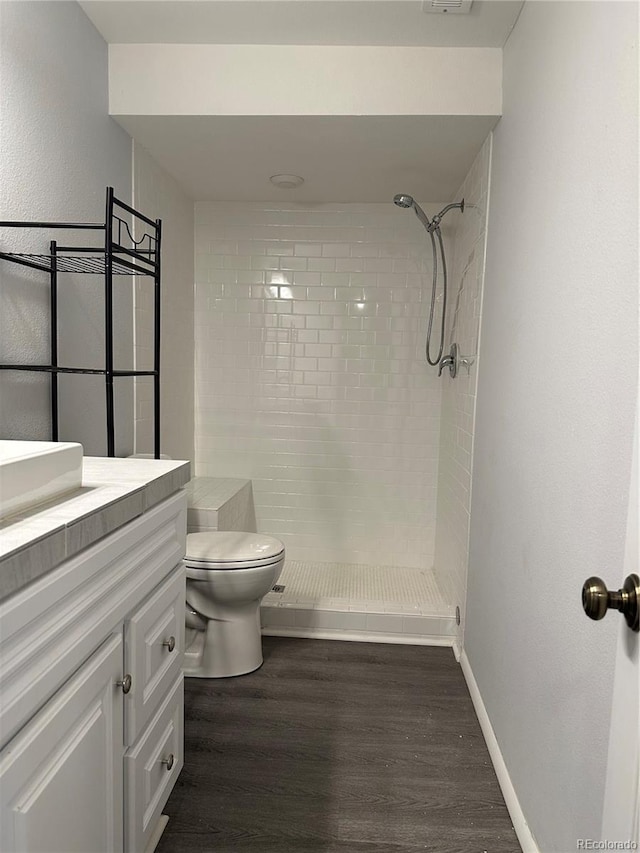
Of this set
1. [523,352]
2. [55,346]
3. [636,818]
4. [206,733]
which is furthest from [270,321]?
[636,818]

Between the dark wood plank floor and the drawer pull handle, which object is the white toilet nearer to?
the dark wood plank floor

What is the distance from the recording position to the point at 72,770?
0.92m

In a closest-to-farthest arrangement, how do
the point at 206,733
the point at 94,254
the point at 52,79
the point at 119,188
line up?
the point at 52,79, the point at 206,733, the point at 94,254, the point at 119,188

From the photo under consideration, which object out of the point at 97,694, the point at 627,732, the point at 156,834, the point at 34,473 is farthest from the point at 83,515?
the point at 156,834

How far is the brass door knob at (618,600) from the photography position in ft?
2.32

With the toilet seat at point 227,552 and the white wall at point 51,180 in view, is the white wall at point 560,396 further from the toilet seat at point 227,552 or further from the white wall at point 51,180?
the white wall at point 51,180

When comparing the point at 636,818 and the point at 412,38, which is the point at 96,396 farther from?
the point at 636,818

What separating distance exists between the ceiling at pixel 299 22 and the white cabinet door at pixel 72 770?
1.92 m

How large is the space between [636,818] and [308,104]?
86.6 inches

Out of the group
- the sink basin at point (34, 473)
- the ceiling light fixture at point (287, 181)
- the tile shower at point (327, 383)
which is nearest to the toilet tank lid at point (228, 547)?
the tile shower at point (327, 383)

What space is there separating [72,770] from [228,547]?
1.42m

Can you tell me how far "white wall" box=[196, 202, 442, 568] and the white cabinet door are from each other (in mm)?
2353

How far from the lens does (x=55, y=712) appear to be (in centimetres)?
86

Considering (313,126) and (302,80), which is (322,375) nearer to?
(313,126)
